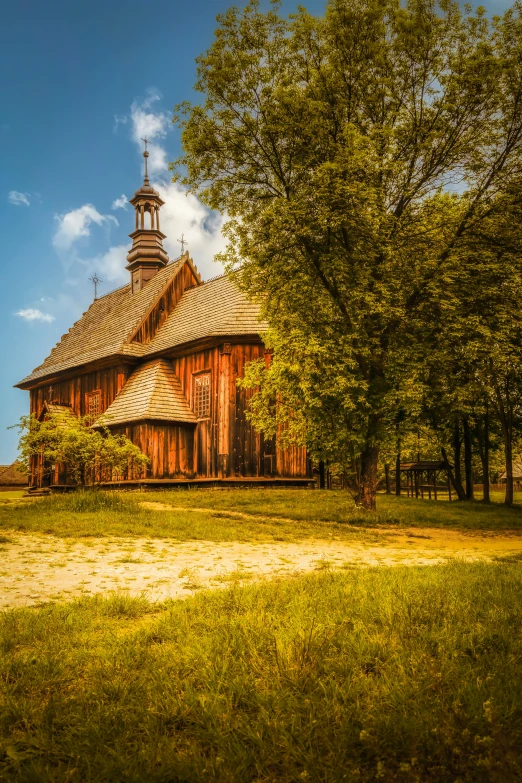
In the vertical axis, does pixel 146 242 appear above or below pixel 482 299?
above

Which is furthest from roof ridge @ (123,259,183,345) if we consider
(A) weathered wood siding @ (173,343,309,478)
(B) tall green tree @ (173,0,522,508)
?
(B) tall green tree @ (173,0,522,508)

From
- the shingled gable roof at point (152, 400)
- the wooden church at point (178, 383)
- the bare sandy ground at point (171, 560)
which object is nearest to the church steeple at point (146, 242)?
the wooden church at point (178, 383)

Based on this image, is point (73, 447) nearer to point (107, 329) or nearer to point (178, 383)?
point (178, 383)

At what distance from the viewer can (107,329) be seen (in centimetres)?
3322

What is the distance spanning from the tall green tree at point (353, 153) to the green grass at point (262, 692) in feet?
32.7

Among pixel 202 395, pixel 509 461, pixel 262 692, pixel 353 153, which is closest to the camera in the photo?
pixel 262 692

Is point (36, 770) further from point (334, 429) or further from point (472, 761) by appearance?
point (334, 429)

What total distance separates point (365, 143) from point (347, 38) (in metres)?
3.25

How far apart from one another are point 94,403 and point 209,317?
8.37 metres

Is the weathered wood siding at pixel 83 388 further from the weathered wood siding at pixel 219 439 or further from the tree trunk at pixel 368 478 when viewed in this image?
the tree trunk at pixel 368 478

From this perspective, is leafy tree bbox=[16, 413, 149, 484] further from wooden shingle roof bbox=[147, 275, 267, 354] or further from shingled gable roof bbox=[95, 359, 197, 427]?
wooden shingle roof bbox=[147, 275, 267, 354]

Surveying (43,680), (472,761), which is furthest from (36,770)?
(472,761)

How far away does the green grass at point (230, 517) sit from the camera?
1116cm

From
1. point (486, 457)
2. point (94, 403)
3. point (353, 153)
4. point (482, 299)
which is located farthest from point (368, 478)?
point (94, 403)
